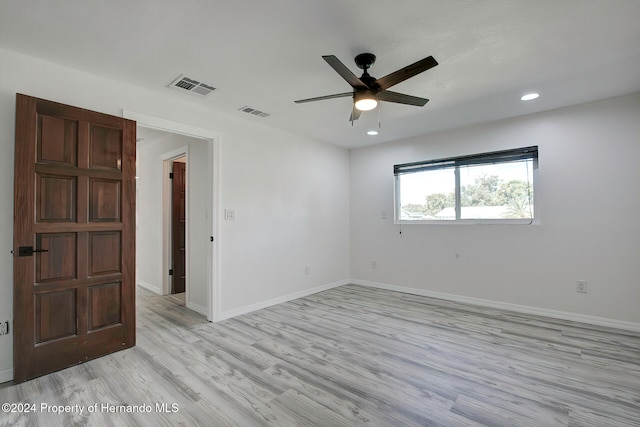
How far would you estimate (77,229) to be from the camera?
2.43 m

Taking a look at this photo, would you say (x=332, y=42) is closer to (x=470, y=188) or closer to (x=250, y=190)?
(x=250, y=190)

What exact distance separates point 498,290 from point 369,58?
11.4 feet

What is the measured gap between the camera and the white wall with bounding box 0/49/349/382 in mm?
2225

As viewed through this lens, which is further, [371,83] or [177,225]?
[177,225]

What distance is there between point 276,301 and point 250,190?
5.37ft

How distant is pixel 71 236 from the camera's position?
2.42 m

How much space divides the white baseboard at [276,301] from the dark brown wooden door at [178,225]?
1821 mm

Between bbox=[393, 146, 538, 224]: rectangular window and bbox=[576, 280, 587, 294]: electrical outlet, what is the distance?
2.80 ft

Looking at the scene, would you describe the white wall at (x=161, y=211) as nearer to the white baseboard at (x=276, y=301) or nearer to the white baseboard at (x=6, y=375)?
the white baseboard at (x=276, y=301)

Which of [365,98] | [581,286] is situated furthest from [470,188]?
[365,98]

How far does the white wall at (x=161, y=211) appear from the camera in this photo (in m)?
3.91

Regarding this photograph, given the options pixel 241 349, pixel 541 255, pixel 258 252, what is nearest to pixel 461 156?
pixel 541 255

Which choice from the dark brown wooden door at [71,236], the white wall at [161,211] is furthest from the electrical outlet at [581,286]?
the dark brown wooden door at [71,236]

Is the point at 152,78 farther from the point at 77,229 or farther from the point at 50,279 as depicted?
the point at 50,279
